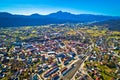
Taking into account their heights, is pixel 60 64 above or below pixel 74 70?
above

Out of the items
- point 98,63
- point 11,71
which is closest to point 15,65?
point 11,71

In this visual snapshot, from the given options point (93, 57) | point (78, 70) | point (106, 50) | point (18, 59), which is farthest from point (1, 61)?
point (106, 50)

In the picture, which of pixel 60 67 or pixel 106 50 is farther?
pixel 106 50

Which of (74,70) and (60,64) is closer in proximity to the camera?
(74,70)

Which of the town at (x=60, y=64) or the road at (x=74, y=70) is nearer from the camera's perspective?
the road at (x=74, y=70)

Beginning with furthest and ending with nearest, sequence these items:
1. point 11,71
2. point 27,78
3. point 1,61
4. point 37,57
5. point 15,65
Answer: point 37,57, point 1,61, point 15,65, point 11,71, point 27,78

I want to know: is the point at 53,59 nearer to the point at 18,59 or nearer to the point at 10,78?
the point at 18,59

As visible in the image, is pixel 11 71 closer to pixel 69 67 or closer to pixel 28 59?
pixel 28 59

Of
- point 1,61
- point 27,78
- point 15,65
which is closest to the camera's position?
point 27,78

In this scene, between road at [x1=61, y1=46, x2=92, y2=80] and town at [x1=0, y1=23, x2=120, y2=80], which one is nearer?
road at [x1=61, y1=46, x2=92, y2=80]

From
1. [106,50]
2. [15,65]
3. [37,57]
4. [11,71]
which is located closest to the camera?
[11,71]
